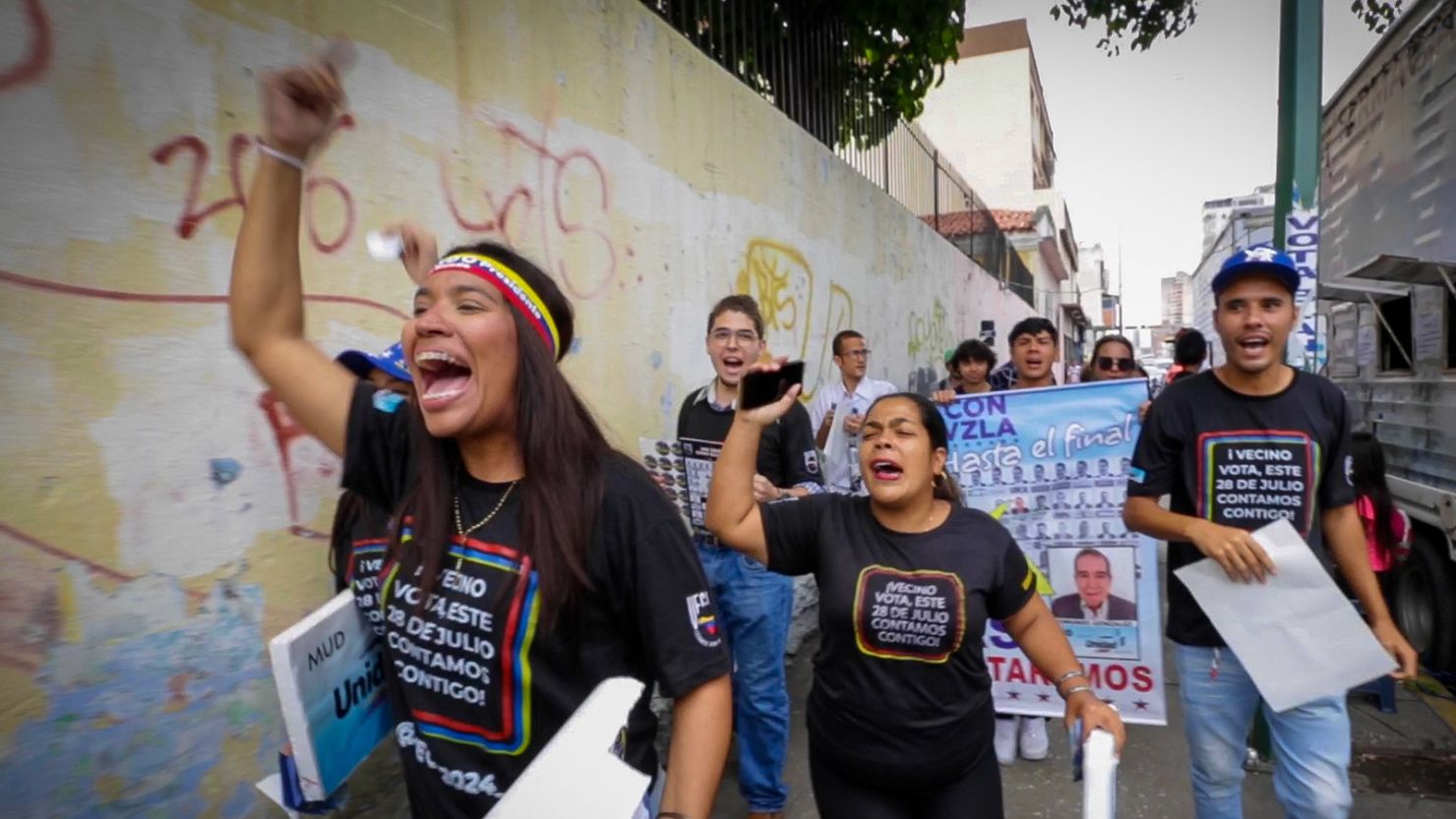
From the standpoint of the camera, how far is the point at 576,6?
360 cm

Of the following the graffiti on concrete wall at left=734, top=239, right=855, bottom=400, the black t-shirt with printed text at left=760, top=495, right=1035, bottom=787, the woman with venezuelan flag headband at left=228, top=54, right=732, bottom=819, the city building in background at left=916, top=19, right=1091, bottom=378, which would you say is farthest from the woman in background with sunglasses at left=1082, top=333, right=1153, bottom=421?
the city building in background at left=916, top=19, right=1091, bottom=378

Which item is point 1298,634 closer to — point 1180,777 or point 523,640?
point 1180,777

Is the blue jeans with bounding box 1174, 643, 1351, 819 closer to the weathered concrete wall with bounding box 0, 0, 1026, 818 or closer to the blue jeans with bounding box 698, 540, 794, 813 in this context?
the blue jeans with bounding box 698, 540, 794, 813

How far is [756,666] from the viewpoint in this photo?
11.2 ft

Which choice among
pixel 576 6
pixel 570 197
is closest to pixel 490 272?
pixel 570 197

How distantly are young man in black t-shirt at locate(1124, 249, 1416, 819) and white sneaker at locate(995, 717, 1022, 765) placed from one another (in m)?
1.32

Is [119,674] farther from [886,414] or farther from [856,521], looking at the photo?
[886,414]

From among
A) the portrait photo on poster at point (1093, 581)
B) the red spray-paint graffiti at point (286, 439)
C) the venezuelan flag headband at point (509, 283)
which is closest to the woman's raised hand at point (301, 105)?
the venezuelan flag headband at point (509, 283)

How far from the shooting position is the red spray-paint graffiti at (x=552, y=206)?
3.12 metres

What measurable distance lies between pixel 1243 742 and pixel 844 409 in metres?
3.13

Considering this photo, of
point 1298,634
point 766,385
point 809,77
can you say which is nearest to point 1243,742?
point 1298,634

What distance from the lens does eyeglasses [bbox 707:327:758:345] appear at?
11.5 ft

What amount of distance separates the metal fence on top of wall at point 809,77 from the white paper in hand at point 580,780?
4180mm

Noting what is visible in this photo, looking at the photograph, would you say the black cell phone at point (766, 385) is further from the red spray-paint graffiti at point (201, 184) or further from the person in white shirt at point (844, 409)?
the person in white shirt at point (844, 409)
